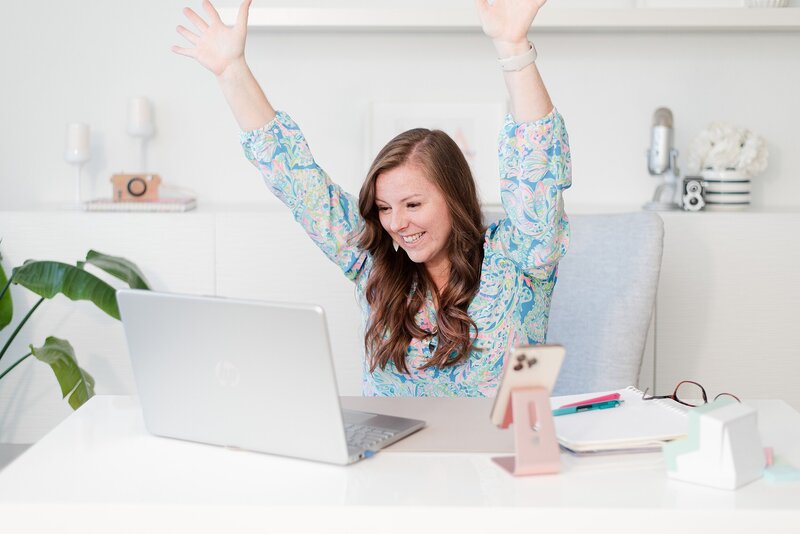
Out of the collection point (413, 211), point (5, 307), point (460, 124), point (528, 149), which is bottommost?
point (5, 307)

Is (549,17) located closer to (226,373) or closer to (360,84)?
(360,84)

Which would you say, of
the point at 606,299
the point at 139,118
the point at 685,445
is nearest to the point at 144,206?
the point at 139,118

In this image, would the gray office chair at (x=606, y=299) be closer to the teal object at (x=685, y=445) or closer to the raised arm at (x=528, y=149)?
the raised arm at (x=528, y=149)

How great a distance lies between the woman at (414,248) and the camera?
1866 mm

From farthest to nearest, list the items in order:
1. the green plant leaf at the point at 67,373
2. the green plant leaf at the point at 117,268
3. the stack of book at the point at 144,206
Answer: the stack of book at the point at 144,206 → the green plant leaf at the point at 117,268 → the green plant leaf at the point at 67,373

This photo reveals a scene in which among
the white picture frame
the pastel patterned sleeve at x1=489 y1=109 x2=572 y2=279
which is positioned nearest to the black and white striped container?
the white picture frame

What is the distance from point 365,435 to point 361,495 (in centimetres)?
23

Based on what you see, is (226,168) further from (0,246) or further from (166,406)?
(166,406)

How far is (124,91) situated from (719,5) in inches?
76.8

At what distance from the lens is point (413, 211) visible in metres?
1.94

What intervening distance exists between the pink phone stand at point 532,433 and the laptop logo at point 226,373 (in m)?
0.37

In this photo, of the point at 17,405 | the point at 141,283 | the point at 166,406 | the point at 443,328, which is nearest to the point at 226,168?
the point at 141,283

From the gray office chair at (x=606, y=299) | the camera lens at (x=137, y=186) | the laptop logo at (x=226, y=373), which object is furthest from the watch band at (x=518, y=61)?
the camera lens at (x=137, y=186)

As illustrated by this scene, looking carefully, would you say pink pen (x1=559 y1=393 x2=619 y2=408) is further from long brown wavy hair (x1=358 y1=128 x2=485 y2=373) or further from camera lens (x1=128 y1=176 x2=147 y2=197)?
camera lens (x1=128 y1=176 x2=147 y2=197)
